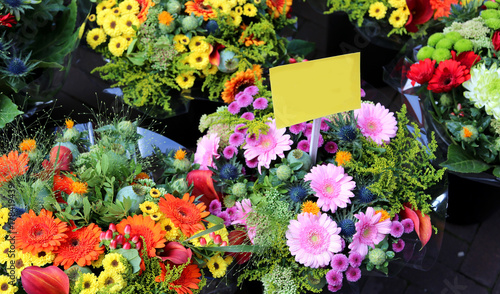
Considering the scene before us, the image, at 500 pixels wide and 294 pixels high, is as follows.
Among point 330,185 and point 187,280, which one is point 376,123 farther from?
point 187,280

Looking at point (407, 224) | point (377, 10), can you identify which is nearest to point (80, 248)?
point (407, 224)

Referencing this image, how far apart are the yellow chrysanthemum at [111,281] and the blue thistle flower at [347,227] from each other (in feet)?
1.92

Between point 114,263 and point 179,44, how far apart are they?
103 centimetres

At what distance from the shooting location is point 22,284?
40.7 inches

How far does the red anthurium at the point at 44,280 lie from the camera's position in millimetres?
1015

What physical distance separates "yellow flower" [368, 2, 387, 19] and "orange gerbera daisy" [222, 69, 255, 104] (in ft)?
2.81

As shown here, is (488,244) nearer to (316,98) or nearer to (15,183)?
(316,98)

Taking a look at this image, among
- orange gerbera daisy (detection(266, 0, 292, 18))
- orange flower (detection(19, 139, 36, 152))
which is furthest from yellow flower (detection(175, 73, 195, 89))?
orange flower (detection(19, 139, 36, 152))

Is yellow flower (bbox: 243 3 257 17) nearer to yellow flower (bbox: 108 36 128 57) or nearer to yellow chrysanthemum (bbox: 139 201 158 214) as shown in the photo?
yellow flower (bbox: 108 36 128 57)

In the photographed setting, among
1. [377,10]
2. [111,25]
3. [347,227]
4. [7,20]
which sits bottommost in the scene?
[347,227]

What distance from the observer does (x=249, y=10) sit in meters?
1.92

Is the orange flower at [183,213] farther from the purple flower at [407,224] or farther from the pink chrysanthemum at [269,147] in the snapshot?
the purple flower at [407,224]

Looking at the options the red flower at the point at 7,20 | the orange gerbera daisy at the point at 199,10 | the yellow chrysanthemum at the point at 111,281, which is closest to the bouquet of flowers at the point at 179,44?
the orange gerbera daisy at the point at 199,10

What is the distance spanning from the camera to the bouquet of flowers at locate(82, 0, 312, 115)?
1.86 metres
